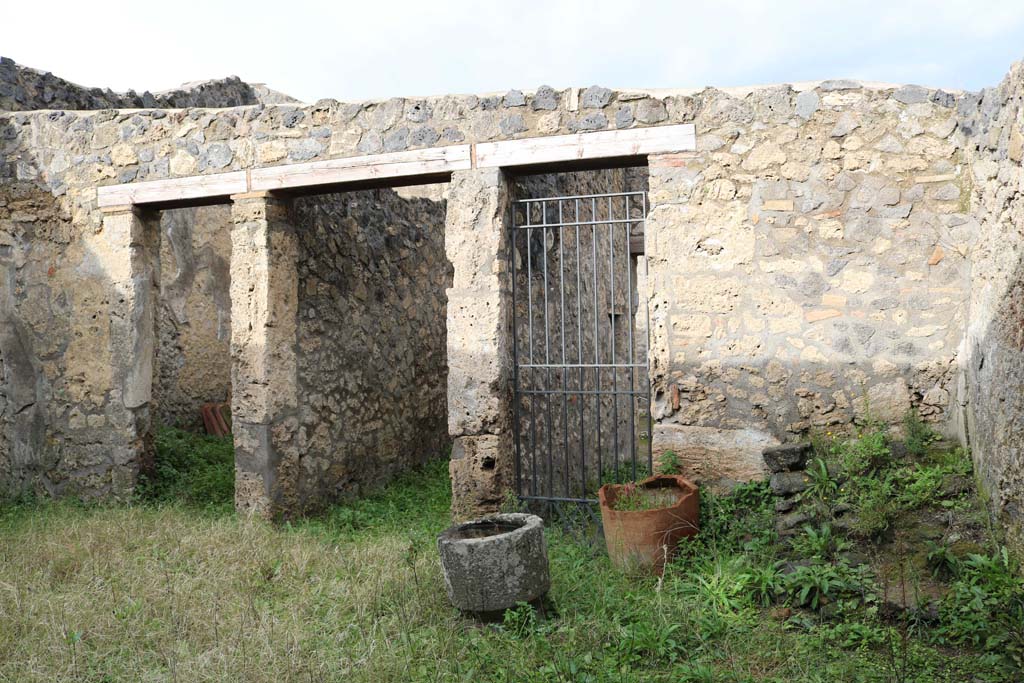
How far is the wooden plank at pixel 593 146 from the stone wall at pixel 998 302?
5.44 feet

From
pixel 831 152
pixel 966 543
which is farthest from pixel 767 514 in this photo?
pixel 831 152

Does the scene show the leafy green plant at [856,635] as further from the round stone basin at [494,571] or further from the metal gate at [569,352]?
the metal gate at [569,352]

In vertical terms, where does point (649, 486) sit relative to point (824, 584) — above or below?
above

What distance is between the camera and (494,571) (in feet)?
12.9

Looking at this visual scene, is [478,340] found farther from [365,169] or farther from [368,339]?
[368,339]

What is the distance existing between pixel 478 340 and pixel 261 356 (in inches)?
70.5

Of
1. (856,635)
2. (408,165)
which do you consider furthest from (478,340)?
(856,635)

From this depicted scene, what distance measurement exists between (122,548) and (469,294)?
9.14 feet

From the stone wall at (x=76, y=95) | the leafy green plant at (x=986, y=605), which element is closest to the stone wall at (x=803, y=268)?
the leafy green plant at (x=986, y=605)

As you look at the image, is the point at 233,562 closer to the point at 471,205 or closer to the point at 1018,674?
the point at 471,205

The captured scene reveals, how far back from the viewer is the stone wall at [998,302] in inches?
140

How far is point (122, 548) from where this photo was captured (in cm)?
514

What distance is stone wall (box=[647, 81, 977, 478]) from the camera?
4.87 meters

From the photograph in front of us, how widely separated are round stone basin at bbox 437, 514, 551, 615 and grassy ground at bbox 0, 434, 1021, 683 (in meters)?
0.11
